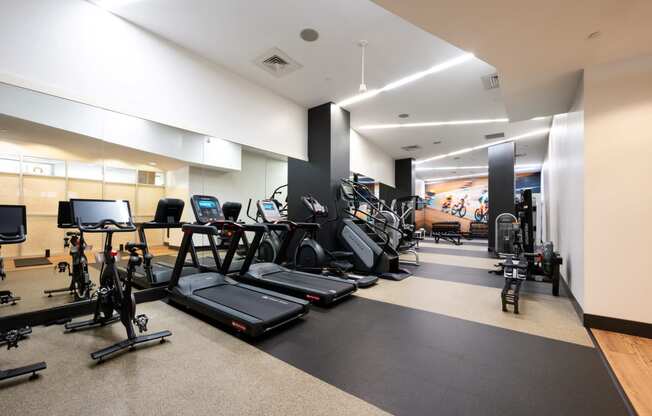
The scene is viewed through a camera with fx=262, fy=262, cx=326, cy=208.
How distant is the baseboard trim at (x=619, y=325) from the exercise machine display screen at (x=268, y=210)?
4.43 meters

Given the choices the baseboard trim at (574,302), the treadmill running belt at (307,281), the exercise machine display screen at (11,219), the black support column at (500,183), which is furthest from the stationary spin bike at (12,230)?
the black support column at (500,183)

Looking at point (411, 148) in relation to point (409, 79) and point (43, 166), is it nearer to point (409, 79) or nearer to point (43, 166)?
point (409, 79)

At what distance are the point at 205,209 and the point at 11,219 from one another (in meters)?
1.88

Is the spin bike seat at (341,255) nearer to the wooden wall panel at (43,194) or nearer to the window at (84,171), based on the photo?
the window at (84,171)

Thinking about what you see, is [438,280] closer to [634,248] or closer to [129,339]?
[634,248]

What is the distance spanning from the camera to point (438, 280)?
483cm

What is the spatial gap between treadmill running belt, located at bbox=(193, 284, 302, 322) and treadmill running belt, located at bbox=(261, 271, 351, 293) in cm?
65

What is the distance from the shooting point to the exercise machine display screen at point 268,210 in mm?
4707

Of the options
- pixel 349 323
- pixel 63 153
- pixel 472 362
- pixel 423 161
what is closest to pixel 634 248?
pixel 472 362

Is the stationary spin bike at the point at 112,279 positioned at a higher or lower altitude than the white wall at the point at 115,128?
lower

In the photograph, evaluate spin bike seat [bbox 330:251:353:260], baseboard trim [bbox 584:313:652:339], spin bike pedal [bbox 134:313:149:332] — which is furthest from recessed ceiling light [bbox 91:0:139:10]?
baseboard trim [bbox 584:313:652:339]

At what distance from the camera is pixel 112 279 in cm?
258

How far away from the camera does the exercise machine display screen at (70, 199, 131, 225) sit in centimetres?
277

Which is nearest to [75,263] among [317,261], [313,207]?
[317,261]
